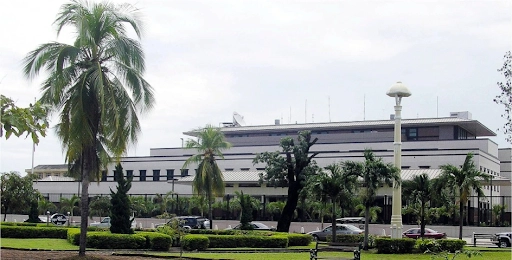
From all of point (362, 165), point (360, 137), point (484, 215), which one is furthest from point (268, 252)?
point (360, 137)

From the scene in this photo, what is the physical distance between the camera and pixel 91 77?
2202cm

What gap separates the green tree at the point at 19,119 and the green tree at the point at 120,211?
20.6 metres

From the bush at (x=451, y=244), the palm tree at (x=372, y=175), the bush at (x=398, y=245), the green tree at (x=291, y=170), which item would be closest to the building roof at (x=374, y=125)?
the green tree at (x=291, y=170)

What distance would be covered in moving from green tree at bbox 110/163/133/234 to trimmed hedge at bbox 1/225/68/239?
19.9 ft

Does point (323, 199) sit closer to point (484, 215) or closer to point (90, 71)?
point (90, 71)

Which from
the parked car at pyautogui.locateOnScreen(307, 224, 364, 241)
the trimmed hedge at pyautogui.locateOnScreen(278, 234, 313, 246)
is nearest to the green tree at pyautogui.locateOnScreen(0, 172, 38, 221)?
the parked car at pyautogui.locateOnScreen(307, 224, 364, 241)

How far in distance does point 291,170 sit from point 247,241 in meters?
10.6

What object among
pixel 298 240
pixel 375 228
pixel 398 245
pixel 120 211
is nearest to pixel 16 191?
pixel 120 211

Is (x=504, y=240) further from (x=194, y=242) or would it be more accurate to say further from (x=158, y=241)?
(x=158, y=241)

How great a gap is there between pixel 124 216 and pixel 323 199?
37.4ft

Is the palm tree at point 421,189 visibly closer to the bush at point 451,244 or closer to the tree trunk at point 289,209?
the bush at point 451,244

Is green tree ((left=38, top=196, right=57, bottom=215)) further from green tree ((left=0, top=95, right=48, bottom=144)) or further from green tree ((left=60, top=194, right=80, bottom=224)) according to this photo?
green tree ((left=0, top=95, right=48, bottom=144))

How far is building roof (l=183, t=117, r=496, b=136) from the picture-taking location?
73.3 meters

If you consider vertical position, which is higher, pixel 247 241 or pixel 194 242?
pixel 194 242
